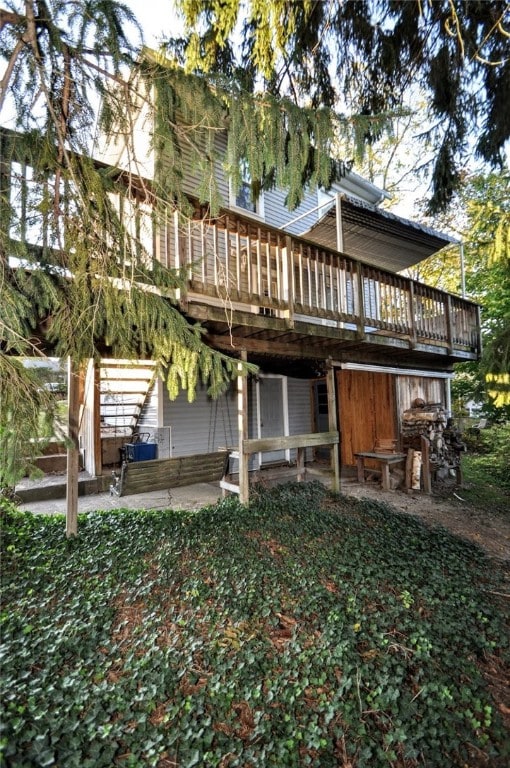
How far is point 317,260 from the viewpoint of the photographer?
5156 millimetres

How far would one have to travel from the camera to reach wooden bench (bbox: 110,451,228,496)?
513cm

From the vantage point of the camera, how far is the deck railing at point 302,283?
3.88 metres

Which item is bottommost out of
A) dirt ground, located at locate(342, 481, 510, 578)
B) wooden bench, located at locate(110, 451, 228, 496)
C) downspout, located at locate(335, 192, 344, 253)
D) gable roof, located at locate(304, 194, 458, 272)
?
dirt ground, located at locate(342, 481, 510, 578)

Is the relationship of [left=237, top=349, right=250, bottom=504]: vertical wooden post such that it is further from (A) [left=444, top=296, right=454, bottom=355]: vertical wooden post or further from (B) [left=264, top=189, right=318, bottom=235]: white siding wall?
(B) [left=264, top=189, right=318, bottom=235]: white siding wall

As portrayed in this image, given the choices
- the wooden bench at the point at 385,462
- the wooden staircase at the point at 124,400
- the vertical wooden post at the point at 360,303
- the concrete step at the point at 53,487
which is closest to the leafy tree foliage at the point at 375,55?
the vertical wooden post at the point at 360,303

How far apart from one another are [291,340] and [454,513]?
161 inches

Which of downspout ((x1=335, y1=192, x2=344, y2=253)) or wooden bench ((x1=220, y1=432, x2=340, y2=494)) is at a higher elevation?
downspout ((x1=335, y1=192, x2=344, y2=253))

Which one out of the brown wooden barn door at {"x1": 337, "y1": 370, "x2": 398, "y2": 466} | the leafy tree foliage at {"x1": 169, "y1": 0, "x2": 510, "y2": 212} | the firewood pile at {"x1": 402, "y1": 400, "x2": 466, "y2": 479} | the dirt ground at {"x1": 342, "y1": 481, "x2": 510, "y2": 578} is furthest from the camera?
the brown wooden barn door at {"x1": 337, "y1": 370, "x2": 398, "y2": 466}

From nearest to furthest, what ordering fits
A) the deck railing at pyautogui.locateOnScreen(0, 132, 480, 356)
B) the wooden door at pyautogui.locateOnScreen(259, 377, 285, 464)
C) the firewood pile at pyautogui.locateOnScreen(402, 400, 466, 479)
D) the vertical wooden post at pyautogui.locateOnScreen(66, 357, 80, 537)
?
the deck railing at pyautogui.locateOnScreen(0, 132, 480, 356), the vertical wooden post at pyautogui.locateOnScreen(66, 357, 80, 537), the firewood pile at pyautogui.locateOnScreen(402, 400, 466, 479), the wooden door at pyautogui.locateOnScreen(259, 377, 285, 464)

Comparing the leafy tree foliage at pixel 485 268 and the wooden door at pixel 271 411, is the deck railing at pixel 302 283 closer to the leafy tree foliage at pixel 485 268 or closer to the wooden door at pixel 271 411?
the leafy tree foliage at pixel 485 268

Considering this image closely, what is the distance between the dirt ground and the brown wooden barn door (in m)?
1.45

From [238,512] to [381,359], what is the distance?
421 centimetres

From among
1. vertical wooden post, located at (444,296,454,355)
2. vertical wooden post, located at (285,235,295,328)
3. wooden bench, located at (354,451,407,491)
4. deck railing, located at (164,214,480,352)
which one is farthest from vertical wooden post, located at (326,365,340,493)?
vertical wooden post, located at (444,296,454,355)

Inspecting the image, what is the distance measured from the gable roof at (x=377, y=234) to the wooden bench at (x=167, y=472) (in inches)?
181
